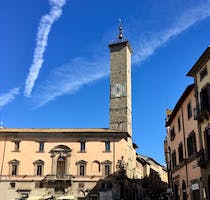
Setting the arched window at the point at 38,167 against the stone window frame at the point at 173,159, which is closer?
the stone window frame at the point at 173,159

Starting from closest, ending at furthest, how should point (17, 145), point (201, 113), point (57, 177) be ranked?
1. point (201, 113)
2. point (57, 177)
3. point (17, 145)

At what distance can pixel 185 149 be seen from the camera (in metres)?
30.8

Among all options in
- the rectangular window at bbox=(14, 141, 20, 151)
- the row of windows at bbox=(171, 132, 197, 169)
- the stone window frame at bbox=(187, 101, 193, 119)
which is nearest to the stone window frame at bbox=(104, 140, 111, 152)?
the rectangular window at bbox=(14, 141, 20, 151)

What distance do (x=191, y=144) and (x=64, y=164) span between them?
29.9 metres

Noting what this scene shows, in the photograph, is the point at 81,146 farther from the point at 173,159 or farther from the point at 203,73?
the point at 203,73

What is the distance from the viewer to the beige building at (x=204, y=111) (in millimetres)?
23922

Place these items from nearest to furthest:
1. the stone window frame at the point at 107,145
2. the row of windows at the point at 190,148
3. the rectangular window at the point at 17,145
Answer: the row of windows at the point at 190,148
the stone window frame at the point at 107,145
the rectangular window at the point at 17,145

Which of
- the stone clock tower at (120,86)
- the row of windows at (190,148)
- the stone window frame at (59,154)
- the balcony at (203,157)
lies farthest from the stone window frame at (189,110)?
the stone clock tower at (120,86)

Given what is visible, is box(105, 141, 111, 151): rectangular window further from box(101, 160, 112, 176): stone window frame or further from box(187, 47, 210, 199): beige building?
box(187, 47, 210, 199): beige building

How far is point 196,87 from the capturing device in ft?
88.1

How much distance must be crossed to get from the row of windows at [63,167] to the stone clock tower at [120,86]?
888 centimetres

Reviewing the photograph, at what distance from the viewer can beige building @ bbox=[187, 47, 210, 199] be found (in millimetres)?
23922

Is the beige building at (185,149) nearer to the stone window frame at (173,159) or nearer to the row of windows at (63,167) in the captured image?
the stone window frame at (173,159)

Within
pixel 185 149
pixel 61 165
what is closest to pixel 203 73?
pixel 185 149
